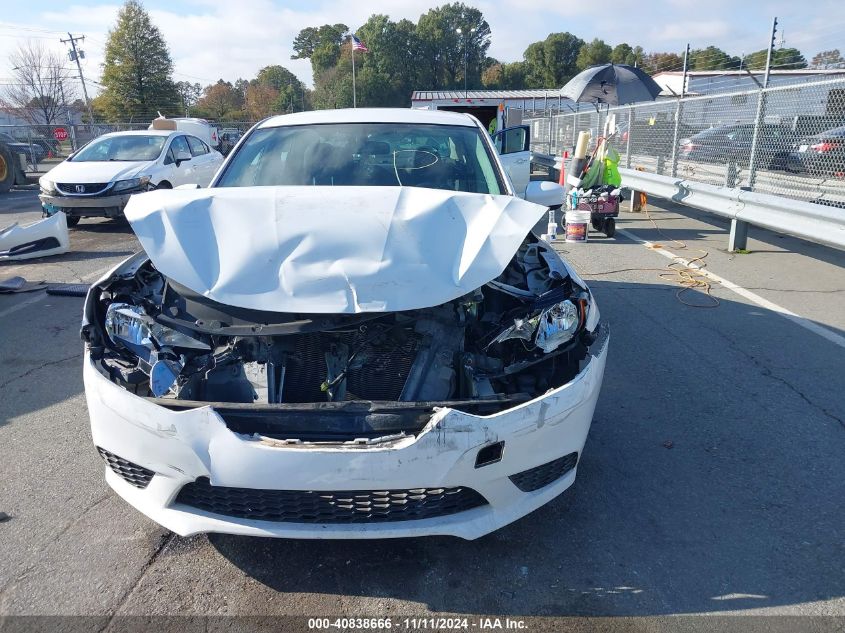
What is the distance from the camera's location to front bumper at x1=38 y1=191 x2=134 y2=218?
9.95 metres

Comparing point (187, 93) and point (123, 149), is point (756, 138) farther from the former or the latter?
point (187, 93)

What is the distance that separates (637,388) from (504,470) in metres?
2.22

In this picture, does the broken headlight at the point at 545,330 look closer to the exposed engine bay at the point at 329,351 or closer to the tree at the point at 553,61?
the exposed engine bay at the point at 329,351

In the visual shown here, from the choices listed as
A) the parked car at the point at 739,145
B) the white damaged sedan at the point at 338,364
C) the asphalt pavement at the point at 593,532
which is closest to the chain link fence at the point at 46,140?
the parked car at the point at 739,145

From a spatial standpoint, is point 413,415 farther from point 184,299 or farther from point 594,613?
point 184,299

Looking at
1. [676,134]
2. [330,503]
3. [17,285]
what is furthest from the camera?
[676,134]

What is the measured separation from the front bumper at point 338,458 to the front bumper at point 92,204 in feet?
28.0

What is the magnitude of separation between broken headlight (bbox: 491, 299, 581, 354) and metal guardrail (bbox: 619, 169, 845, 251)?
492 cm

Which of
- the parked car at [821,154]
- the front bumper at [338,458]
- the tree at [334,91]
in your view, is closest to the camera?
the front bumper at [338,458]

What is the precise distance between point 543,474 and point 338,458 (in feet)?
2.92

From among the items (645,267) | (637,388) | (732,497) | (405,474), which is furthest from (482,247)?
(645,267)

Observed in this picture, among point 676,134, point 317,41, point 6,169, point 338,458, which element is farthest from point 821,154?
point 317,41

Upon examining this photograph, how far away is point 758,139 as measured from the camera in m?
8.34

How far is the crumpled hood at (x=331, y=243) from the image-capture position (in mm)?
2529
